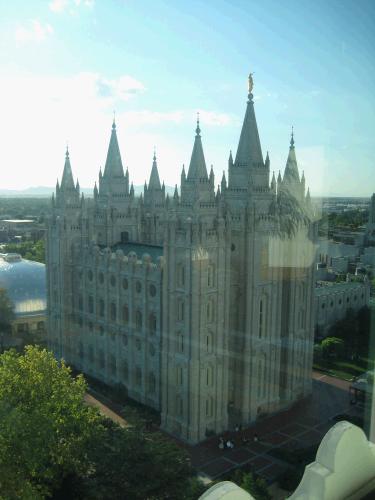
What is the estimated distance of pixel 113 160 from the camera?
2038cm

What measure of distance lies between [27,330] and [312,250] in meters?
12.9

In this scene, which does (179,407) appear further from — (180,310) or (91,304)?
(91,304)

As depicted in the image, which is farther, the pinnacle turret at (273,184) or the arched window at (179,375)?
the pinnacle turret at (273,184)

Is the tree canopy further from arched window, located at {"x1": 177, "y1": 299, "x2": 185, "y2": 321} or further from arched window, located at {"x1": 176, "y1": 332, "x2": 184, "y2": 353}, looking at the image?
arched window, located at {"x1": 177, "y1": 299, "x2": 185, "y2": 321}

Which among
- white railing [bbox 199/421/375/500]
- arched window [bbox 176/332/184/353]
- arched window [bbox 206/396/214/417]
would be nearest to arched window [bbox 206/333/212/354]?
arched window [bbox 176/332/184/353]

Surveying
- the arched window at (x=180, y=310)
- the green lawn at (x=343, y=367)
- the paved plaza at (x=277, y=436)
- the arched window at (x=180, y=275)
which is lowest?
the paved plaza at (x=277, y=436)

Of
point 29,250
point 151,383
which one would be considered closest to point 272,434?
point 151,383

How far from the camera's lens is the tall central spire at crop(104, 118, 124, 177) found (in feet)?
66.4

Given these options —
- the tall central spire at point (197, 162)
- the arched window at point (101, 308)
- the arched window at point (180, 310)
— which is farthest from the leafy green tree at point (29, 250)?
the tall central spire at point (197, 162)

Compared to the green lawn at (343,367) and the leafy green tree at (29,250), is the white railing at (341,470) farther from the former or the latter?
the leafy green tree at (29,250)

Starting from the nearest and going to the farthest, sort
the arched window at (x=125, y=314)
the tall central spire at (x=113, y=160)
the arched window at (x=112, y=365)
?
1. the arched window at (x=125, y=314)
2. the arched window at (x=112, y=365)
3. the tall central spire at (x=113, y=160)

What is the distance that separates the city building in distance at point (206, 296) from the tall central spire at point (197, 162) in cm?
3

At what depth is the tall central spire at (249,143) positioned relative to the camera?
50.5 ft

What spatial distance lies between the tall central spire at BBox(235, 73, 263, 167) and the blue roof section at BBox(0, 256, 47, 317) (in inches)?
490
